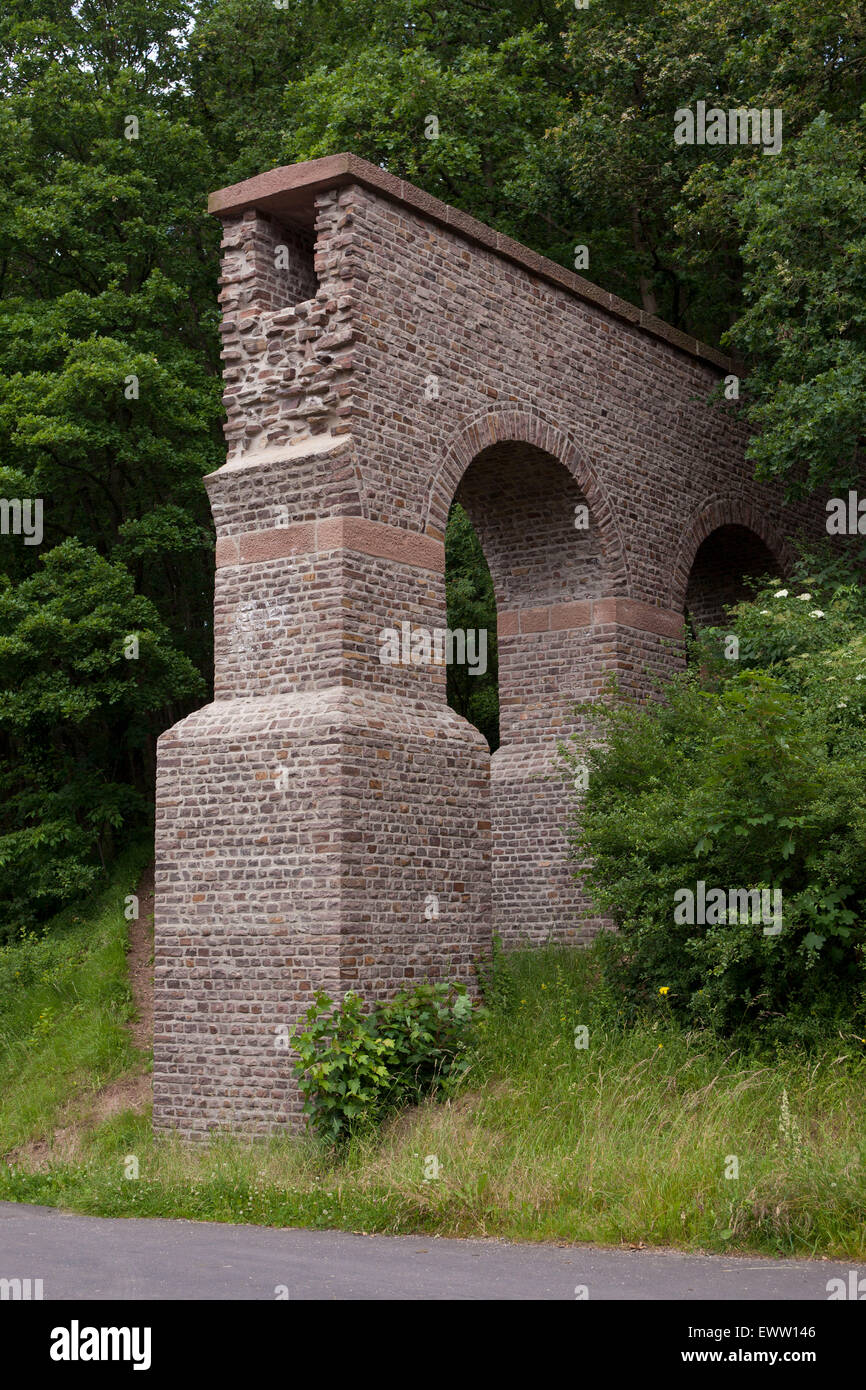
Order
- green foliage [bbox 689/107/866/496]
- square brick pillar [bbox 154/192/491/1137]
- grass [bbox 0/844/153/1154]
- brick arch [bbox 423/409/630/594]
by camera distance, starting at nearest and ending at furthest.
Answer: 1. square brick pillar [bbox 154/192/491/1137]
2. brick arch [bbox 423/409/630/594]
3. grass [bbox 0/844/153/1154]
4. green foliage [bbox 689/107/866/496]

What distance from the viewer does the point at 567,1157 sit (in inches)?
359

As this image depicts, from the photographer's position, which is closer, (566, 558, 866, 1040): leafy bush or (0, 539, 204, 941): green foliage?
(566, 558, 866, 1040): leafy bush

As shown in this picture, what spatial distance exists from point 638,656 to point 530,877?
267 centimetres

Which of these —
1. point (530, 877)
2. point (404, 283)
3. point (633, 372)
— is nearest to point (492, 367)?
point (404, 283)

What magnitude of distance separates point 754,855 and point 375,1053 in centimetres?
316

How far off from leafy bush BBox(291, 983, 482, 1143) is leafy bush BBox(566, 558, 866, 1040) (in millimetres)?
1509

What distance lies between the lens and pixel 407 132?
69.6ft

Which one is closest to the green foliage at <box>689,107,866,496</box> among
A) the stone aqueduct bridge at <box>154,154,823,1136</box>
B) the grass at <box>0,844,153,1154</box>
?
the stone aqueduct bridge at <box>154,154,823,1136</box>

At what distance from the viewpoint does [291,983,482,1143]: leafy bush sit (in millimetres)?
10953

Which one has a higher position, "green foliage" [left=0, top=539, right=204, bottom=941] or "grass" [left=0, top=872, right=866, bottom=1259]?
"green foliage" [left=0, top=539, right=204, bottom=941]

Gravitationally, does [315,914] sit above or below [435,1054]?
above

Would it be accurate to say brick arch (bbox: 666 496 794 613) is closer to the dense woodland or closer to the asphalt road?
the dense woodland

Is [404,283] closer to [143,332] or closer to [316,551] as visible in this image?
[316,551]
